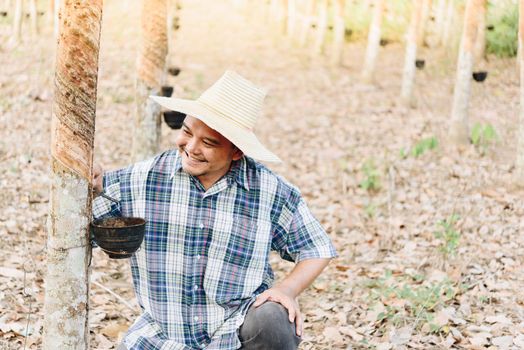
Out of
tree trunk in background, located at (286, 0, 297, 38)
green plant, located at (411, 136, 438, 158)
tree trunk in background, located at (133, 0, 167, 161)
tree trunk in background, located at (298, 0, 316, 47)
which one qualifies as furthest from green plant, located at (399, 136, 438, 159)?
tree trunk in background, located at (286, 0, 297, 38)

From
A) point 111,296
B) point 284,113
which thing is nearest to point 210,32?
point 284,113

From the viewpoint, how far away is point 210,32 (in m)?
24.8

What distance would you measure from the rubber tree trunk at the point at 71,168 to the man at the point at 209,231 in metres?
0.21

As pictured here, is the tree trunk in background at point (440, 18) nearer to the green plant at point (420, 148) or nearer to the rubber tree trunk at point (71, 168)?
the green plant at point (420, 148)

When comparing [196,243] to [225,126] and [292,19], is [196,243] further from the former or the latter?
[292,19]

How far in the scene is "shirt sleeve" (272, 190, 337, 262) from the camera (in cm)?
306

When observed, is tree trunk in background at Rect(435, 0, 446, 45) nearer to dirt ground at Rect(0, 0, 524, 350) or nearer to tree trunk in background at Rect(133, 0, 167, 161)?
dirt ground at Rect(0, 0, 524, 350)

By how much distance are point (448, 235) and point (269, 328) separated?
3558 mm

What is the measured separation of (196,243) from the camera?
296 centimetres

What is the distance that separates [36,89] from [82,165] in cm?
1022

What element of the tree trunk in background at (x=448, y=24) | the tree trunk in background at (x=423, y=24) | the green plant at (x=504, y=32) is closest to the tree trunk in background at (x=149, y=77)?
the green plant at (x=504, y=32)

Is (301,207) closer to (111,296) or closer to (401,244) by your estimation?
(111,296)

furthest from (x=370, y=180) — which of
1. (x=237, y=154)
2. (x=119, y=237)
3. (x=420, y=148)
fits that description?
(x=119, y=237)

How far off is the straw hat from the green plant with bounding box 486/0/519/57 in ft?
49.7
